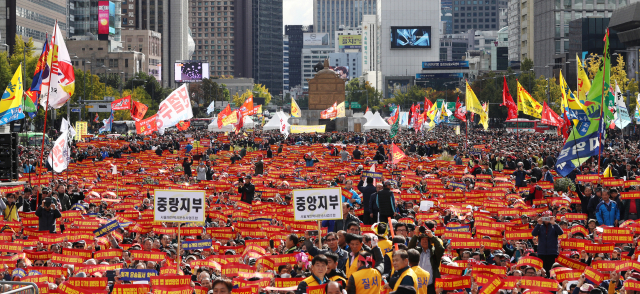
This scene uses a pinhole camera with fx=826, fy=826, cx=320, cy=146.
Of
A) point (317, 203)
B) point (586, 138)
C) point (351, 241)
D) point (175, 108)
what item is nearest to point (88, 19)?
point (175, 108)

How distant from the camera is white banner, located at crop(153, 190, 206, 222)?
40.7 ft

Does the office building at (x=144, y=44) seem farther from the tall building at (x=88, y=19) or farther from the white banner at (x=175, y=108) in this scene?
the white banner at (x=175, y=108)

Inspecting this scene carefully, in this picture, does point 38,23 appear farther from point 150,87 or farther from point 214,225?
point 214,225

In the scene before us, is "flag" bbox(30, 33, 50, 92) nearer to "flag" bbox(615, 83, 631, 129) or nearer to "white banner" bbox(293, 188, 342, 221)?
"white banner" bbox(293, 188, 342, 221)

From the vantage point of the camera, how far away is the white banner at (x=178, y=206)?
12.4m

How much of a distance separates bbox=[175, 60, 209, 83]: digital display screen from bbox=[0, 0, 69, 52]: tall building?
190 feet

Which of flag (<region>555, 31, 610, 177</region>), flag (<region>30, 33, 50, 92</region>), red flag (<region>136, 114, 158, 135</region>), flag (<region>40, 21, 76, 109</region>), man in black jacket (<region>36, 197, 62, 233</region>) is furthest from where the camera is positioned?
red flag (<region>136, 114, 158, 135</region>)

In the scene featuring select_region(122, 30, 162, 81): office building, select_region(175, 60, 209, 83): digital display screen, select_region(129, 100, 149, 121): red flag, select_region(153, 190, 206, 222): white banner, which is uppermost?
select_region(122, 30, 162, 81): office building

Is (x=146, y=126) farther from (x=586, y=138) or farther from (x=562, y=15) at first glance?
(x=562, y=15)

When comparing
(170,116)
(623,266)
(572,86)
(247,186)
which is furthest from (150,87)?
(623,266)

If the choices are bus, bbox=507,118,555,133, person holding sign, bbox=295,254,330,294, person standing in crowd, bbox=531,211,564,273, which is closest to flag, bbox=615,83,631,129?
person standing in crowd, bbox=531,211,564,273

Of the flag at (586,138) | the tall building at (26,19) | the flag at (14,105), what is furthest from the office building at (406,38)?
the flag at (586,138)

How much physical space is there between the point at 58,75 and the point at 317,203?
9.70m

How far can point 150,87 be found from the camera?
12912cm
